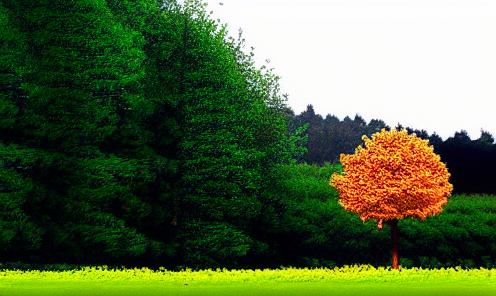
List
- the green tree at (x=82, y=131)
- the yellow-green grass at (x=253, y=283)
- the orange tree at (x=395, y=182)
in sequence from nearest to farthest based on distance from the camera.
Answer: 1. the yellow-green grass at (x=253, y=283)
2. the orange tree at (x=395, y=182)
3. the green tree at (x=82, y=131)

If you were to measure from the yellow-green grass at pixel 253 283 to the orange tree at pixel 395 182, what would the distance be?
7.97 ft

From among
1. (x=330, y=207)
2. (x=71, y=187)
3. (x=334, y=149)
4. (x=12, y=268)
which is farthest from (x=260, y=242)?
(x=334, y=149)

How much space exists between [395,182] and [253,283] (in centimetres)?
782

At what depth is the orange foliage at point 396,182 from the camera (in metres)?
23.9

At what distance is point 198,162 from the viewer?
26203 mm

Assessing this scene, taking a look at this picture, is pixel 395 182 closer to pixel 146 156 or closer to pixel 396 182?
pixel 396 182

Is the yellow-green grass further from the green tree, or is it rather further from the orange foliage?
the orange foliage

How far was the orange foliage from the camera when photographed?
78.5ft

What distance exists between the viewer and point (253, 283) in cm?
1952

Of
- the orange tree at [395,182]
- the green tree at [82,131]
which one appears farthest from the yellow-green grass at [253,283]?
the orange tree at [395,182]

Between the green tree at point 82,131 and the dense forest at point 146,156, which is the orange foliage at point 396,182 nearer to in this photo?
the dense forest at point 146,156

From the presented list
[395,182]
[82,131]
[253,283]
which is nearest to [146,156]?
[82,131]

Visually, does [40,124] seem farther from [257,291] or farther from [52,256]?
[257,291]

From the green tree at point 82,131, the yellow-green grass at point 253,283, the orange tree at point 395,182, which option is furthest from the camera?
the green tree at point 82,131
